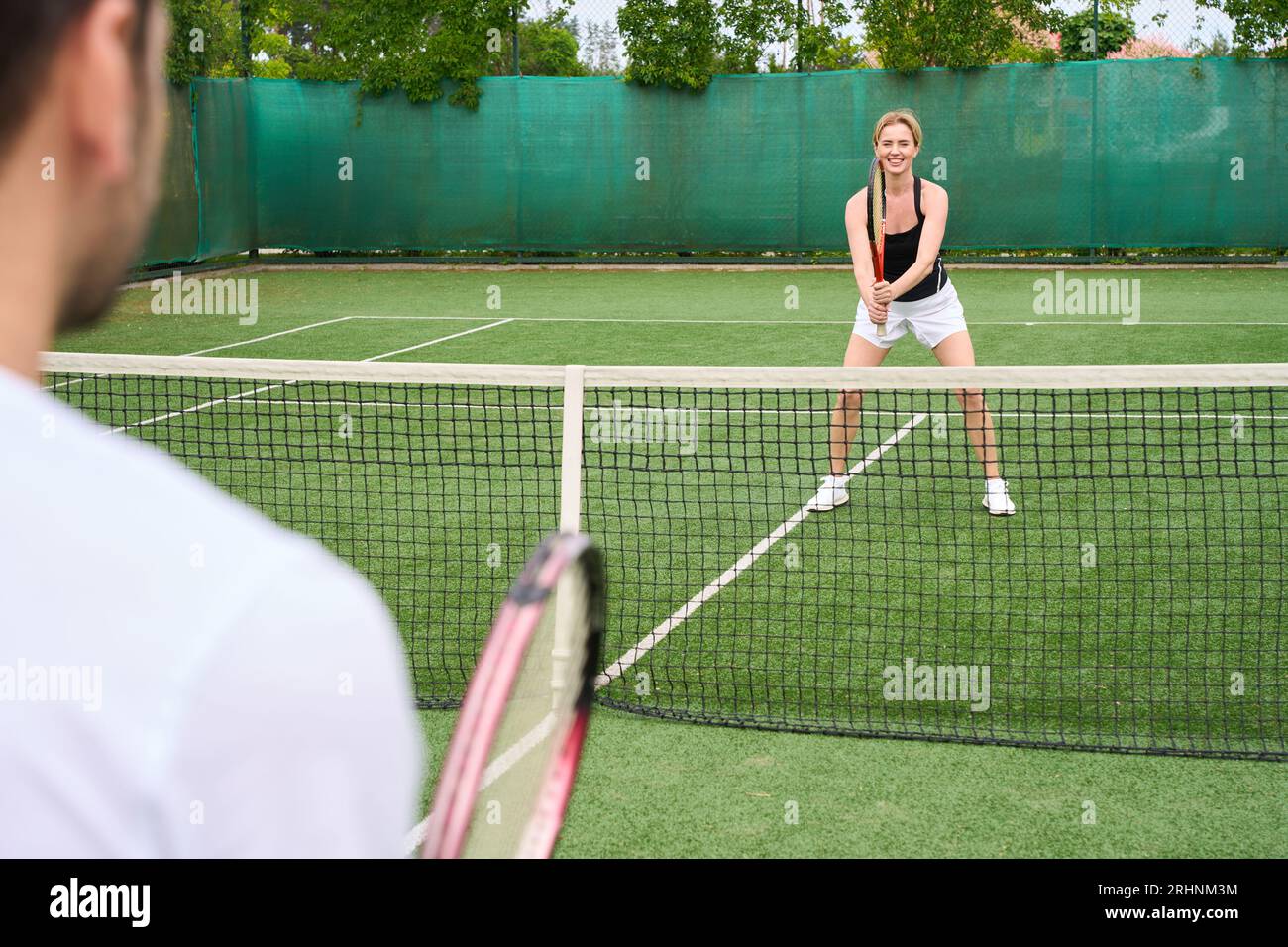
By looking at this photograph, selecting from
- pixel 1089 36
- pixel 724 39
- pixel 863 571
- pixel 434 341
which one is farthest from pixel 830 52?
pixel 863 571

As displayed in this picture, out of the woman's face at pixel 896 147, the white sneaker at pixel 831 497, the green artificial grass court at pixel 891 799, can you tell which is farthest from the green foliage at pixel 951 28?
the green artificial grass court at pixel 891 799

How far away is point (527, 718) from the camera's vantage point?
6.11 ft

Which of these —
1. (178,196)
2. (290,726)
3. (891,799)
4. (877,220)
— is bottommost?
(891,799)

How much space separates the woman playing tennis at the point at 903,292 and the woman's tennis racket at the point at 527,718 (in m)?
5.04

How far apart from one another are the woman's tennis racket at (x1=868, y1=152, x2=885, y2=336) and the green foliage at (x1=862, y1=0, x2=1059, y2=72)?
46.1ft

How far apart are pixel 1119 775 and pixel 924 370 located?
138 cm

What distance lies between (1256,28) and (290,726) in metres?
21.3

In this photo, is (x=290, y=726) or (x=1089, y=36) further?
(x=1089, y=36)

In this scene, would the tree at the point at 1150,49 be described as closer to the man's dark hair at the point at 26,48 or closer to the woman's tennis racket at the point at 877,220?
the woman's tennis racket at the point at 877,220

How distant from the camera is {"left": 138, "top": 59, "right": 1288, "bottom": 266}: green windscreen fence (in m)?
19.2

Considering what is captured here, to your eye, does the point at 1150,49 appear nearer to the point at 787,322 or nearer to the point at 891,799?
the point at 787,322

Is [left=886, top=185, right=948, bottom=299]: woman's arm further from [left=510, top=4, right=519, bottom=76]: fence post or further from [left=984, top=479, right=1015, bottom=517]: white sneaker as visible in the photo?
[left=510, top=4, right=519, bottom=76]: fence post

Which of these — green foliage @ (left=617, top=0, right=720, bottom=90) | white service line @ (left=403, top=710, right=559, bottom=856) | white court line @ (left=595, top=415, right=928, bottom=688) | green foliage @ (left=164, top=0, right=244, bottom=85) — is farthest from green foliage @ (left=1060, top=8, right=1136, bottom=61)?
white service line @ (left=403, top=710, right=559, bottom=856)
